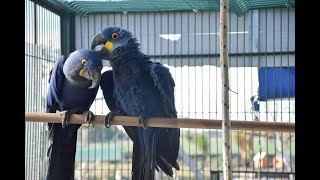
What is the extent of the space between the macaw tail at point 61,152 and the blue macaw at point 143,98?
159 mm

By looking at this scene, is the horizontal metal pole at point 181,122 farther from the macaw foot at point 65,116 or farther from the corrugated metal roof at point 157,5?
the corrugated metal roof at point 157,5

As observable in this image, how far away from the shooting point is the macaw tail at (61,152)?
1.14 meters

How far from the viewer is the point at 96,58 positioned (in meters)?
1.16

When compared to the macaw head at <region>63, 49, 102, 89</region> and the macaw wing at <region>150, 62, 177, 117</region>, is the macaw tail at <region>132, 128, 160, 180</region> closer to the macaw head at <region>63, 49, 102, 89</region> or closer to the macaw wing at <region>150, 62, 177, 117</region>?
the macaw wing at <region>150, 62, 177, 117</region>

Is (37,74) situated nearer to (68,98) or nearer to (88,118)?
(68,98)

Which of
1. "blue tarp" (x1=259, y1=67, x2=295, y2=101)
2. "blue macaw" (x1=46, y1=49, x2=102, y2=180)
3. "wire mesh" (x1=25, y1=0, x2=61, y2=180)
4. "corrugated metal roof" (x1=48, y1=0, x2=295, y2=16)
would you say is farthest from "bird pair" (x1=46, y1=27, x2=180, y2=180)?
"blue tarp" (x1=259, y1=67, x2=295, y2=101)

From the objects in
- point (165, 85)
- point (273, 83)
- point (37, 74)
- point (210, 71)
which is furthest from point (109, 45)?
point (273, 83)

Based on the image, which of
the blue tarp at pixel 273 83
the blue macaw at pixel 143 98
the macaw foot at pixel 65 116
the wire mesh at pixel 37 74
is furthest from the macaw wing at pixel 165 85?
the blue tarp at pixel 273 83

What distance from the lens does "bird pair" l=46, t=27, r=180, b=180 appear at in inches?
45.4
